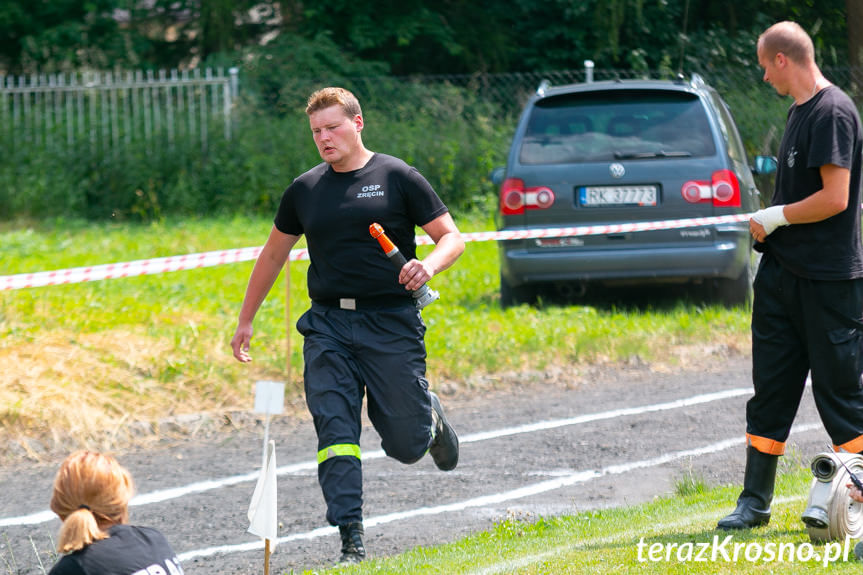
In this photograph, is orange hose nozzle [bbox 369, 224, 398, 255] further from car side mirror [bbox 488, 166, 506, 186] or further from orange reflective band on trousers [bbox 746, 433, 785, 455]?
car side mirror [bbox 488, 166, 506, 186]

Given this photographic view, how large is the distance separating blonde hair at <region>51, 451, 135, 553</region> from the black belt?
2.05 metres

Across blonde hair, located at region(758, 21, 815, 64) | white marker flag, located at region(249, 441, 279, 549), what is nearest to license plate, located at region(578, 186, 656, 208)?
blonde hair, located at region(758, 21, 815, 64)

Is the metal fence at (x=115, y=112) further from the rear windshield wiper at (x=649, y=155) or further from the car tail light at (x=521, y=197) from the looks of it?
the rear windshield wiper at (x=649, y=155)

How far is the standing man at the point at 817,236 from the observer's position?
4609 mm

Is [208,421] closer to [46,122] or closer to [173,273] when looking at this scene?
[173,273]

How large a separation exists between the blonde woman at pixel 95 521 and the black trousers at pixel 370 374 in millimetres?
1783

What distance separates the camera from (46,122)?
19609 millimetres

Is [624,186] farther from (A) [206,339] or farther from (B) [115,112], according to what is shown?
(B) [115,112]

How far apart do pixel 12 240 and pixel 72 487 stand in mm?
11914

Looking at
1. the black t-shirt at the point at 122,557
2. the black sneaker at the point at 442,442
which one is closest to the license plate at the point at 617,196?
the black sneaker at the point at 442,442

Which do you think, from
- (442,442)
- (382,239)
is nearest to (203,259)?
(442,442)

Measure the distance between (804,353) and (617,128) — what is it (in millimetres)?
5677

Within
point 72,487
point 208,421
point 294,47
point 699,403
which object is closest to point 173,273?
point 208,421

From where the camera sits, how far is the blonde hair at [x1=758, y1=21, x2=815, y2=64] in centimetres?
468
